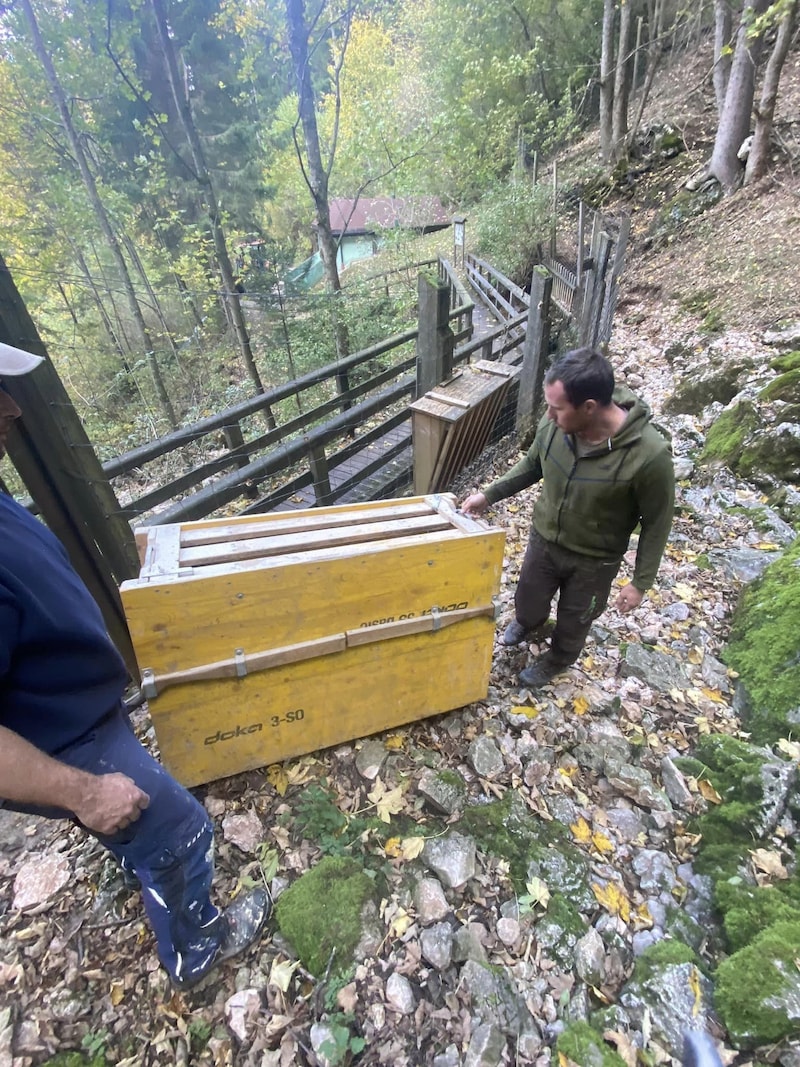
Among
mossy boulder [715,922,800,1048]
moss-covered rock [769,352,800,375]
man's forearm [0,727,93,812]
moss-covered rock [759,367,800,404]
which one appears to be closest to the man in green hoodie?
mossy boulder [715,922,800,1048]

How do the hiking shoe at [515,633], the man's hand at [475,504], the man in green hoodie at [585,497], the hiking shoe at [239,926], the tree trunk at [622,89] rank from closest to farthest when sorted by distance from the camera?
1. the hiking shoe at [239,926]
2. the man in green hoodie at [585,497]
3. the man's hand at [475,504]
4. the hiking shoe at [515,633]
5. the tree trunk at [622,89]

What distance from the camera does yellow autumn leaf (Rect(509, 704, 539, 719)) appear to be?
310 centimetres

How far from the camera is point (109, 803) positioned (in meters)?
1.39

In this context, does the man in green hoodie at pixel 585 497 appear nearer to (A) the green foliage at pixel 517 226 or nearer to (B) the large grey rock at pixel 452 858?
(B) the large grey rock at pixel 452 858

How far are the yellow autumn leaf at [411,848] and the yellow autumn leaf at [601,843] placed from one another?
859 mm

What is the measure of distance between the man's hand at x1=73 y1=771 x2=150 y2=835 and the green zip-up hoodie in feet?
7.41

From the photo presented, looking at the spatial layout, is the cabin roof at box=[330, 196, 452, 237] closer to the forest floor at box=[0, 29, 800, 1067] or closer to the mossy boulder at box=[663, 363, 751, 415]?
the mossy boulder at box=[663, 363, 751, 415]

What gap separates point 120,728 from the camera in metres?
1.62

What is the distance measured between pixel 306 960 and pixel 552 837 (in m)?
1.23

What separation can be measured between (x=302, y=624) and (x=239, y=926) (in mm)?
1241

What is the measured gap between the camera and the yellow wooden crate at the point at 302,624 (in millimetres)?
1965

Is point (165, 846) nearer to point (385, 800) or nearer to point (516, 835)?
point (385, 800)

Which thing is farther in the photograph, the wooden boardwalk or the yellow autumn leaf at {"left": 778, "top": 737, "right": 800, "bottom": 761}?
the wooden boardwalk

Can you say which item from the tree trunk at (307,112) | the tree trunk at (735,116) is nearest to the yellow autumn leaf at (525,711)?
the tree trunk at (307,112)
